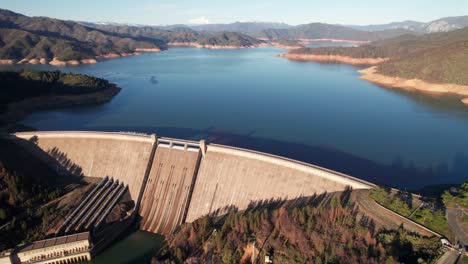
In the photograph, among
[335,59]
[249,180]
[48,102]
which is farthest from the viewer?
[335,59]

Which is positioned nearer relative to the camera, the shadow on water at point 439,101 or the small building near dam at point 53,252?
the small building near dam at point 53,252

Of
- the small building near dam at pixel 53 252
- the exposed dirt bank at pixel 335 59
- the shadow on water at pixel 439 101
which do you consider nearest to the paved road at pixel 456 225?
the small building near dam at pixel 53 252

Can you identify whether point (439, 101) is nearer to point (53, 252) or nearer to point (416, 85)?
point (416, 85)

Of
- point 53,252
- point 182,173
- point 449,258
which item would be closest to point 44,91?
point 182,173

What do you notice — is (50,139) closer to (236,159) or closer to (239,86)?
(236,159)

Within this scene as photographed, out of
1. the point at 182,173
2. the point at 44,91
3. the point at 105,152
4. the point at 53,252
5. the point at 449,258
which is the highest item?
the point at 449,258

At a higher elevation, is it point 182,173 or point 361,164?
point 361,164

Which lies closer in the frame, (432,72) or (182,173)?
(182,173)

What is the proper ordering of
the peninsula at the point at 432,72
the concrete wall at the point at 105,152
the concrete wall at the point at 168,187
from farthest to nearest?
the peninsula at the point at 432,72, the concrete wall at the point at 105,152, the concrete wall at the point at 168,187

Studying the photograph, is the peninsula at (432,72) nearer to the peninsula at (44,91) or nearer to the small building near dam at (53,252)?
the small building near dam at (53,252)
